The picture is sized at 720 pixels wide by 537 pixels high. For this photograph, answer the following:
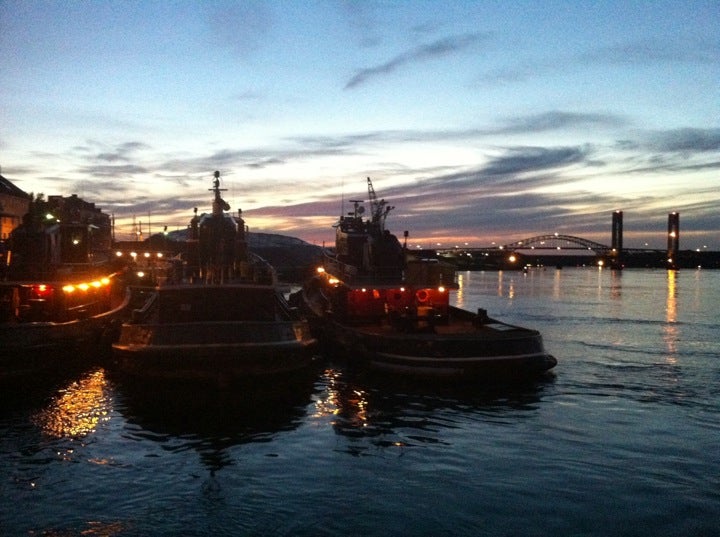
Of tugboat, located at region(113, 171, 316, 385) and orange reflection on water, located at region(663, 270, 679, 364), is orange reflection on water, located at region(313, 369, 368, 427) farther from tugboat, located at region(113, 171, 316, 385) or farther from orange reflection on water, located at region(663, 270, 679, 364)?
orange reflection on water, located at region(663, 270, 679, 364)

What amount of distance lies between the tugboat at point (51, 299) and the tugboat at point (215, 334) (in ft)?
15.7

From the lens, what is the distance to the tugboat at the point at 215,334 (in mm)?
23781

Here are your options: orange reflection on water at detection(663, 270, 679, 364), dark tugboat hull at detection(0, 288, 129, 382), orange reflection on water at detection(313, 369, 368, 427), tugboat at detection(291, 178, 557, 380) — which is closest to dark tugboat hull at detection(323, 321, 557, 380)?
tugboat at detection(291, 178, 557, 380)

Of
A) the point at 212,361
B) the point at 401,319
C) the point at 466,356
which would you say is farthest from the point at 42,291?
the point at 466,356

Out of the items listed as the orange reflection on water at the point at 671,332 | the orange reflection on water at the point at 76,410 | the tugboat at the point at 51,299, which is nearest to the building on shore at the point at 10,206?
the tugboat at the point at 51,299

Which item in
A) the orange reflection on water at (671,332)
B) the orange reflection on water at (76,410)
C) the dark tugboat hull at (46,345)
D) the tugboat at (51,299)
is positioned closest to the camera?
the orange reflection on water at (76,410)

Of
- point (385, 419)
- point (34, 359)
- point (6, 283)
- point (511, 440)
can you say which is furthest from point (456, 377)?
point (6, 283)

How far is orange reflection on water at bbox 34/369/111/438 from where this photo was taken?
21.8 m

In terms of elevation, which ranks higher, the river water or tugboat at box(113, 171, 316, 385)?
tugboat at box(113, 171, 316, 385)

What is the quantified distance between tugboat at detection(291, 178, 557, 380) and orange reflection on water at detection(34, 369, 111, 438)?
36.8 ft

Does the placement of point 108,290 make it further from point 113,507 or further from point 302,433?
point 113,507

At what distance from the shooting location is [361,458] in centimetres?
1877

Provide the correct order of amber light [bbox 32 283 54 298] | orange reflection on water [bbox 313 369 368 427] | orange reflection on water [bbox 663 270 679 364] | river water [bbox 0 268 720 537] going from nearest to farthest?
river water [bbox 0 268 720 537] → orange reflection on water [bbox 313 369 368 427] → amber light [bbox 32 283 54 298] → orange reflection on water [bbox 663 270 679 364]

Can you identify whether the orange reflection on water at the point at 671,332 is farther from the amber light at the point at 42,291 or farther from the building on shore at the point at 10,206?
the building on shore at the point at 10,206
